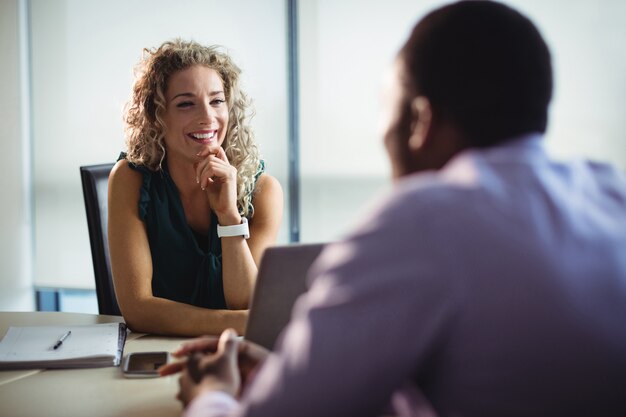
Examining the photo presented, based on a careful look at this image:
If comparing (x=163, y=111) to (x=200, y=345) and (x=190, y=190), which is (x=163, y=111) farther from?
(x=200, y=345)

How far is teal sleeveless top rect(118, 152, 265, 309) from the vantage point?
78.9 inches

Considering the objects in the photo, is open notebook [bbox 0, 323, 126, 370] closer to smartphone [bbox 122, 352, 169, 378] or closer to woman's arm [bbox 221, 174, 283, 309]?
smartphone [bbox 122, 352, 169, 378]

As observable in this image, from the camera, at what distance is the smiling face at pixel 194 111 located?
6.98ft

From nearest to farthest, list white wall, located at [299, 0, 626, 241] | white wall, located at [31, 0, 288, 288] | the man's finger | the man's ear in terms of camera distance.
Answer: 1. the man's ear
2. the man's finger
3. white wall, located at [299, 0, 626, 241]
4. white wall, located at [31, 0, 288, 288]

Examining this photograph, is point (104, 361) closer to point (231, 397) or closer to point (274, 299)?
point (274, 299)

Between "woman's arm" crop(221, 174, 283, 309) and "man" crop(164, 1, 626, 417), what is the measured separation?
1.14m

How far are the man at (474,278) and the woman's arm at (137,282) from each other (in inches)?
36.6

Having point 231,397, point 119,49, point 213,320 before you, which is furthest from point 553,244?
point 119,49

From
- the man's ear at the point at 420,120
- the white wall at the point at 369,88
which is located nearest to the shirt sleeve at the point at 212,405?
the man's ear at the point at 420,120

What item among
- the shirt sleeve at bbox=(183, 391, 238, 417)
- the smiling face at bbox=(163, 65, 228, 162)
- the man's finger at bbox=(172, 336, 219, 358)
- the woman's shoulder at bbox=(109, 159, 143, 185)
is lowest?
the shirt sleeve at bbox=(183, 391, 238, 417)

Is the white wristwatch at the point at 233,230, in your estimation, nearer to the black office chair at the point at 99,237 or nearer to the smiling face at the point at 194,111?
the smiling face at the point at 194,111

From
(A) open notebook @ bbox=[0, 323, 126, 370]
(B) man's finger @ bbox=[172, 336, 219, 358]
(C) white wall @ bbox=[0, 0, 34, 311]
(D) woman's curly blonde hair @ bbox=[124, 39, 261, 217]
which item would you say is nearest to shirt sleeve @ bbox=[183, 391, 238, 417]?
(B) man's finger @ bbox=[172, 336, 219, 358]

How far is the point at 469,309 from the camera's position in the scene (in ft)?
2.10

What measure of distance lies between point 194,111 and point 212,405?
140 cm
